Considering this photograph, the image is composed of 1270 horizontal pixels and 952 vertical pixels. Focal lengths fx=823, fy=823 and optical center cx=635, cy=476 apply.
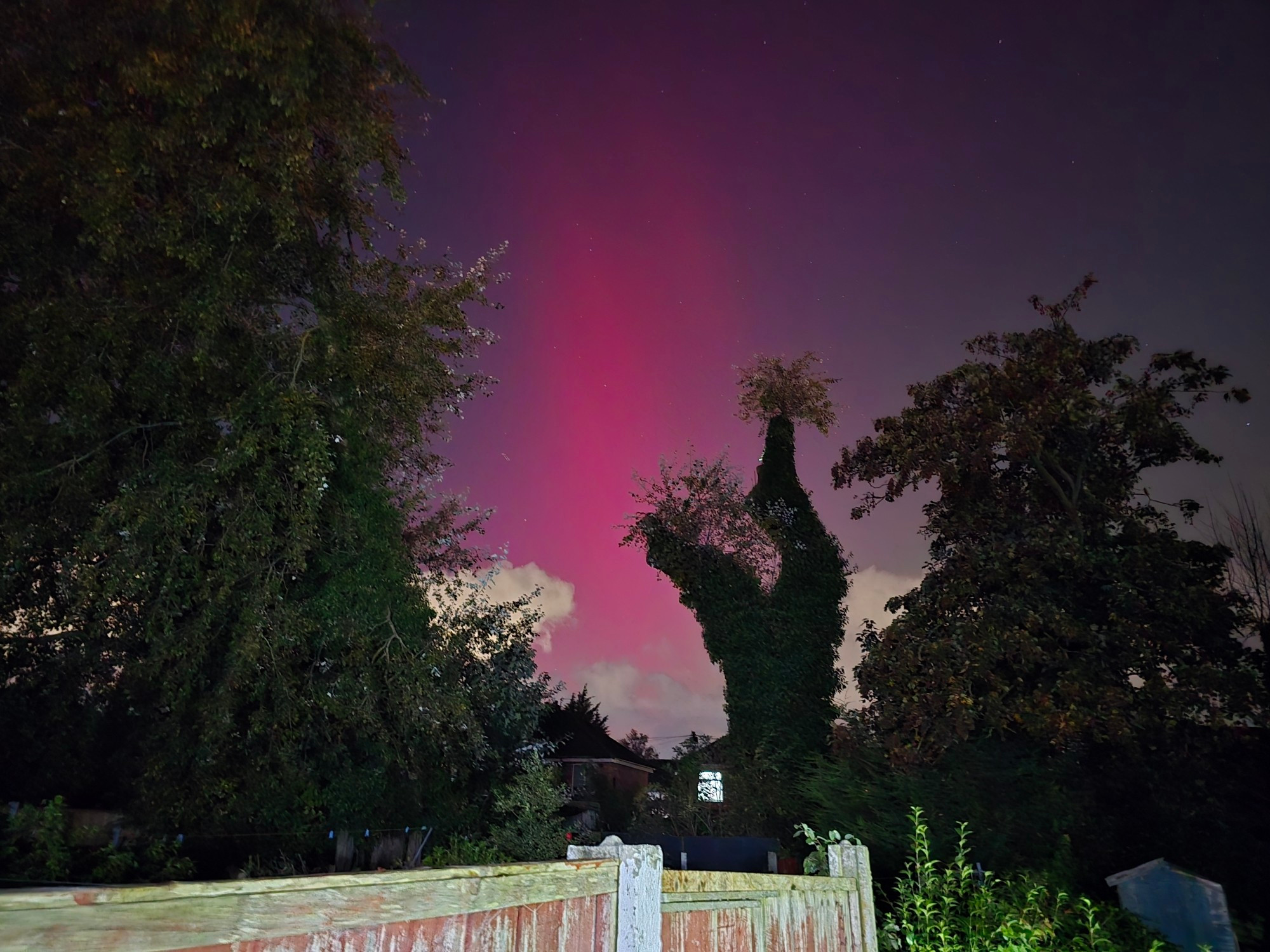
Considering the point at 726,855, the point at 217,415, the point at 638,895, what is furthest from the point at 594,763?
the point at 638,895

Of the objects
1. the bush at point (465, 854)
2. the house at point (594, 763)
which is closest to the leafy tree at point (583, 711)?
the house at point (594, 763)

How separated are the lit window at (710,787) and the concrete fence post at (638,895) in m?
12.5

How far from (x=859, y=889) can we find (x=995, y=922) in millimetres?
1314

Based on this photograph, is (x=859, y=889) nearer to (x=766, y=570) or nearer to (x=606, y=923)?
(x=606, y=923)

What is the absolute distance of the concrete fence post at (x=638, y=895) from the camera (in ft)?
11.1

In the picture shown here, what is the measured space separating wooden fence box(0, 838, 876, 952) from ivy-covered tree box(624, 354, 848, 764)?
1064 centimetres

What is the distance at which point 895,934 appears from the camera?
233 inches

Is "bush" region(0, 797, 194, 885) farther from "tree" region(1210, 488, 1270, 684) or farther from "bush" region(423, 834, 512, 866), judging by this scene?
"tree" region(1210, 488, 1270, 684)

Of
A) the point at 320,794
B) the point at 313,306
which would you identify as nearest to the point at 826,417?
the point at 313,306

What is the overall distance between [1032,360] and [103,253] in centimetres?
1271

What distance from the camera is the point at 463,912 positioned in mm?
2471

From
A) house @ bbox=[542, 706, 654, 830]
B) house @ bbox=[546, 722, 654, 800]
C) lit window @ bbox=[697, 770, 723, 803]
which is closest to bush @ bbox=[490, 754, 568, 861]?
lit window @ bbox=[697, 770, 723, 803]

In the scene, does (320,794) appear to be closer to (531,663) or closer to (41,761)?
(41,761)

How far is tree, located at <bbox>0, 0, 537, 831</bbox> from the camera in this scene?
8.72m
